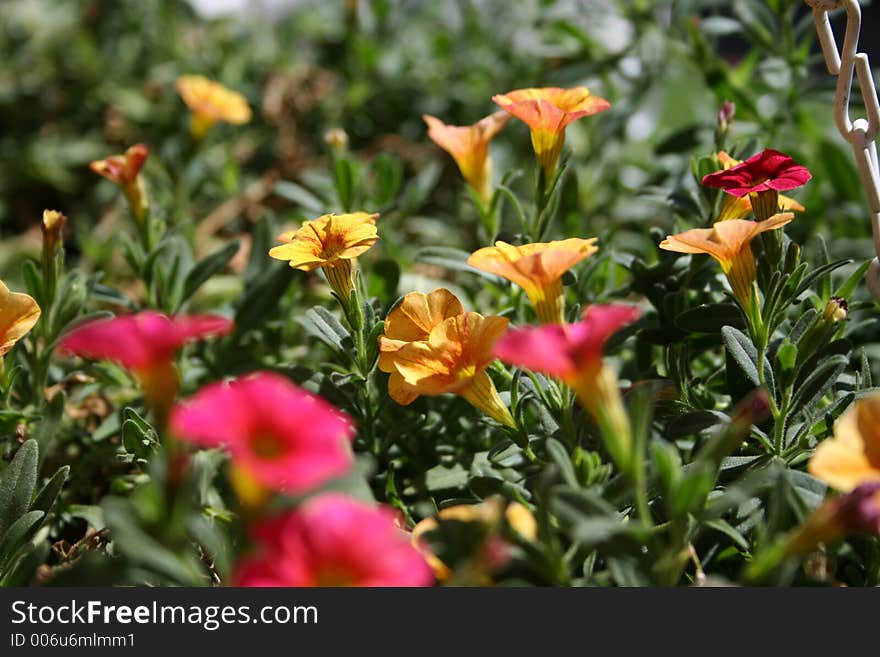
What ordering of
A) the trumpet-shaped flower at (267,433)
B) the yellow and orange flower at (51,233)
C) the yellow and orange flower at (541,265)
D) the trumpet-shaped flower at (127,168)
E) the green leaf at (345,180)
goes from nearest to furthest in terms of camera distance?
1. the trumpet-shaped flower at (267,433)
2. the yellow and orange flower at (541,265)
3. the yellow and orange flower at (51,233)
4. the trumpet-shaped flower at (127,168)
5. the green leaf at (345,180)

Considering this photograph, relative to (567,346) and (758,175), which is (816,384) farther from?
(567,346)

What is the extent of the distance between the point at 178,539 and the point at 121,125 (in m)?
1.88

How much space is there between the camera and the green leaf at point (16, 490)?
3.08 ft

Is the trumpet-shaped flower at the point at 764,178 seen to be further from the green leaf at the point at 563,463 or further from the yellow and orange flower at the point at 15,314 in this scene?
the yellow and orange flower at the point at 15,314

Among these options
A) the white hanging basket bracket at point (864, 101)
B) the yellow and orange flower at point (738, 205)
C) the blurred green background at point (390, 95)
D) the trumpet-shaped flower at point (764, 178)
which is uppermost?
the white hanging basket bracket at point (864, 101)

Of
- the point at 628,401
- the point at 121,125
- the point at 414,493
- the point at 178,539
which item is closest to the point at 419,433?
the point at 414,493

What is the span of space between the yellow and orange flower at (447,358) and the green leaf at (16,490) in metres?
0.40

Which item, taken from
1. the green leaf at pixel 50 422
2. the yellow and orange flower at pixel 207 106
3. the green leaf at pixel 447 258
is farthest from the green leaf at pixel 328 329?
the yellow and orange flower at pixel 207 106

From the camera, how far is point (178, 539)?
71 cm

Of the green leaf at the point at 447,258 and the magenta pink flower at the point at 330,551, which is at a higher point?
the magenta pink flower at the point at 330,551

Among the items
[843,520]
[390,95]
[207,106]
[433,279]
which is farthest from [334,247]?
[390,95]

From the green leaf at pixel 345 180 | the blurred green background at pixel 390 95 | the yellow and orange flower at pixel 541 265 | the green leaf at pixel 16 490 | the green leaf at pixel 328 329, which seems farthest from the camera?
the blurred green background at pixel 390 95

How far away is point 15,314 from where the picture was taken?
3.06ft

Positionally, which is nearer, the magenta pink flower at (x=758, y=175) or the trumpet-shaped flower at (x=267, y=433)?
the trumpet-shaped flower at (x=267, y=433)
